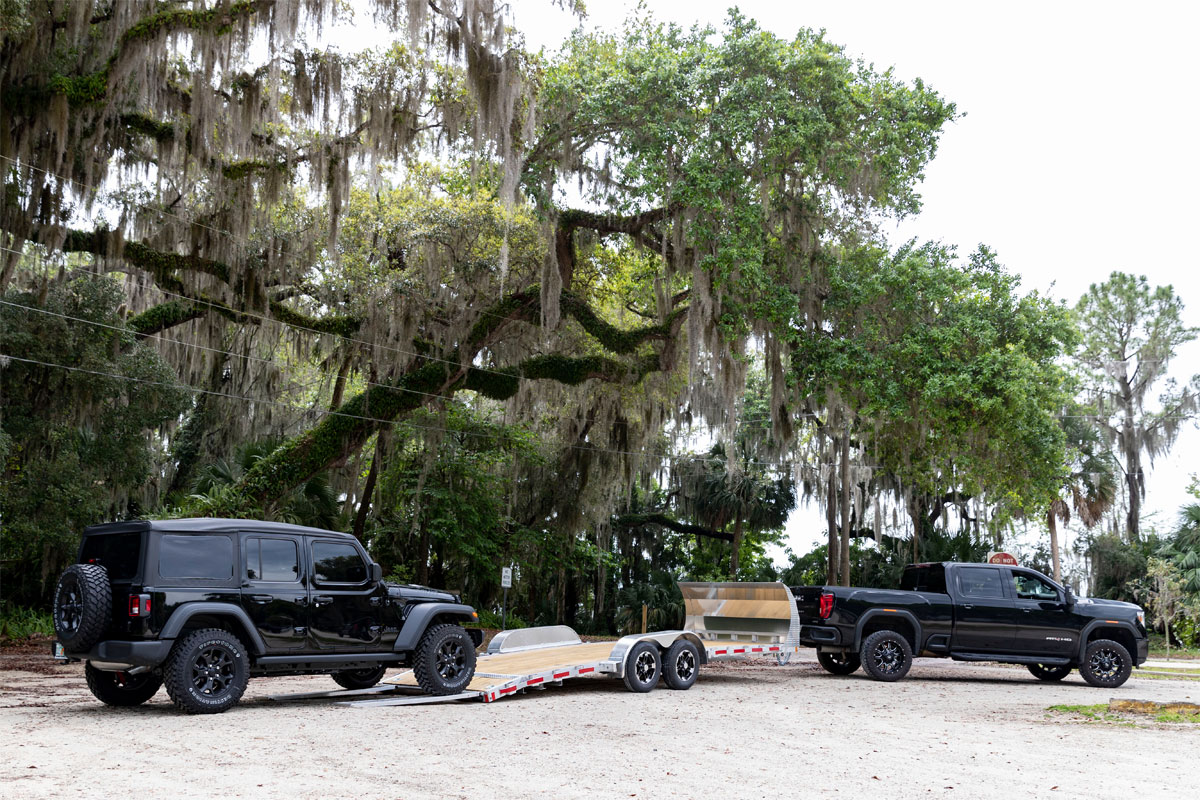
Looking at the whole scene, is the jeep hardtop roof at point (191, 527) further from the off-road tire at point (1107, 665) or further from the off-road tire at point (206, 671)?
the off-road tire at point (1107, 665)

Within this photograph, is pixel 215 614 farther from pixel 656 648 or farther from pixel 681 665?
pixel 681 665

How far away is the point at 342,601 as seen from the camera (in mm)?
10148

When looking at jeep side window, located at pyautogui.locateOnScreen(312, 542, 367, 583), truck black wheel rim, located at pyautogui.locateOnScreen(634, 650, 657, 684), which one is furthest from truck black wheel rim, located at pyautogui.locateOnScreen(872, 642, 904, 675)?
jeep side window, located at pyautogui.locateOnScreen(312, 542, 367, 583)

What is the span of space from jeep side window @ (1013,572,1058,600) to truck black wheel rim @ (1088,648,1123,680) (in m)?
0.97

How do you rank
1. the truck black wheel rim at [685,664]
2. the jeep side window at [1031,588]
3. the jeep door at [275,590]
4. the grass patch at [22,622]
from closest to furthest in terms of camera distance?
the jeep door at [275,590], the truck black wheel rim at [685,664], the jeep side window at [1031,588], the grass patch at [22,622]

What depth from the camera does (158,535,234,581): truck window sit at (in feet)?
30.0

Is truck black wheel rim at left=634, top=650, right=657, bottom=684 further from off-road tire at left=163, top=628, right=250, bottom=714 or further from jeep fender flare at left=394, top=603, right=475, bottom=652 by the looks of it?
off-road tire at left=163, top=628, right=250, bottom=714

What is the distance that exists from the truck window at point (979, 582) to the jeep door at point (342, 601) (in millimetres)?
8450

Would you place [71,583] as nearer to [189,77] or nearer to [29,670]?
Answer: [29,670]

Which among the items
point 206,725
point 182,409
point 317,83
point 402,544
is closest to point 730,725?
point 206,725

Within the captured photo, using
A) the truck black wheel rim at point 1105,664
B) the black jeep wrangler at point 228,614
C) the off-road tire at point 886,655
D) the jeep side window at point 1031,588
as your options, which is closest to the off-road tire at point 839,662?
the off-road tire at point 886,655

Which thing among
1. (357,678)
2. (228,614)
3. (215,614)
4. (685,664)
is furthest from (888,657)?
(215,614)

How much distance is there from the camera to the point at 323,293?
21656 mm

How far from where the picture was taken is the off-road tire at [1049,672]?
49.8 feet
